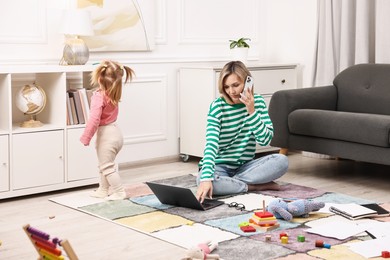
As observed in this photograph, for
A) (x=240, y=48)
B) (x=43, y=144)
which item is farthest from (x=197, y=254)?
(x=240, y=48)

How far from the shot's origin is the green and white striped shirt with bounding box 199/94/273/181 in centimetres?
396

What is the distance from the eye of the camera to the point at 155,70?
209 inches

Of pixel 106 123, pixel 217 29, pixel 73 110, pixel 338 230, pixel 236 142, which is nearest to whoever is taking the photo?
pixel 338 230

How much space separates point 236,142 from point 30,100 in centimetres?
124

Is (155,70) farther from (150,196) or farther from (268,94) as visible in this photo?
(150,196)

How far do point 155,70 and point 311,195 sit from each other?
175cm

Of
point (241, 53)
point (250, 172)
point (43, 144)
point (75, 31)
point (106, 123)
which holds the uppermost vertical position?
point (75, 31)

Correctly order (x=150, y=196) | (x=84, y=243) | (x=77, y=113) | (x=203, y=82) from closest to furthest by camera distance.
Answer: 1. (x=84, y=243)
2. (x=150, y=196)
3. (x=77, y=113)
4. (x=203, y=82)

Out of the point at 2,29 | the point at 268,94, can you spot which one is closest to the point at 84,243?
the point at 2,29

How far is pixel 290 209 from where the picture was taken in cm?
347

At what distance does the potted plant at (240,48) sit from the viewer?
18.1 feet

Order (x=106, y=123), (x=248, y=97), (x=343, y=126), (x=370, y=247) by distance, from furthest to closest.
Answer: (x=343, y=126) < (x=106, y=123) < (x=248, y=97) < (x=370, y=247)

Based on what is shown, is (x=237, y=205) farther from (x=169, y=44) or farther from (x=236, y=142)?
(x=169, y=44)

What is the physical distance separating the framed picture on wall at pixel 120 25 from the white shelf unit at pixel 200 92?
1.33 feet
